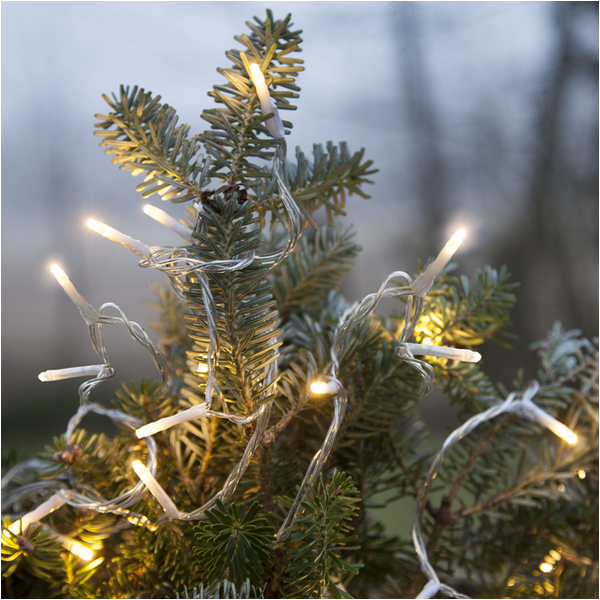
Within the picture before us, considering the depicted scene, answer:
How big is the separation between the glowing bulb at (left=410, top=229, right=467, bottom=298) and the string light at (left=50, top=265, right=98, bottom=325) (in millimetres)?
136

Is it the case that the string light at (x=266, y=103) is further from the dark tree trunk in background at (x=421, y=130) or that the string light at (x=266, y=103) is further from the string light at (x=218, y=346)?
the dark tree trunk in background at (x=421, y=130)

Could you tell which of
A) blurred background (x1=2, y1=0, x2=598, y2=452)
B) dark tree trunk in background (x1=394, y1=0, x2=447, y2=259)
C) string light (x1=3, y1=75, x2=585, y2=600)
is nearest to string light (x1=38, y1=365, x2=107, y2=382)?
string light (x1=3, y1=75, x2=585, y2=600)

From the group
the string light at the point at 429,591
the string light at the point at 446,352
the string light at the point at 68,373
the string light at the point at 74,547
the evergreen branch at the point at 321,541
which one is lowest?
the string light at the point at 429,591

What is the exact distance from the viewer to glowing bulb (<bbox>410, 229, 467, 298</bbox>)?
0.17m

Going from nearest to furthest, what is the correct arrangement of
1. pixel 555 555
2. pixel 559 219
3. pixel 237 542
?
pixel 237 542, pixel 555 555, pixel 559 219

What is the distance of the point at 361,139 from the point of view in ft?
2.11

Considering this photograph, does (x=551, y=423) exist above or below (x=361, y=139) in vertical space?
below

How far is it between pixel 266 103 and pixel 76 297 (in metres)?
0.11

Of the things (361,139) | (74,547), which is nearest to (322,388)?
(74,547)

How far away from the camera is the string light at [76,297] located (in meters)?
0.18

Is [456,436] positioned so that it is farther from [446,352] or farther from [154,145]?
[154,145]

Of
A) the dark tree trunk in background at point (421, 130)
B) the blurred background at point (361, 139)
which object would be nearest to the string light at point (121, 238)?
the blurred background at point (361, 139)

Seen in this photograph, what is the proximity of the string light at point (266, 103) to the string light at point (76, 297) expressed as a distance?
0.10m

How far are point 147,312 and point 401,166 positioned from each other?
1.40ft
